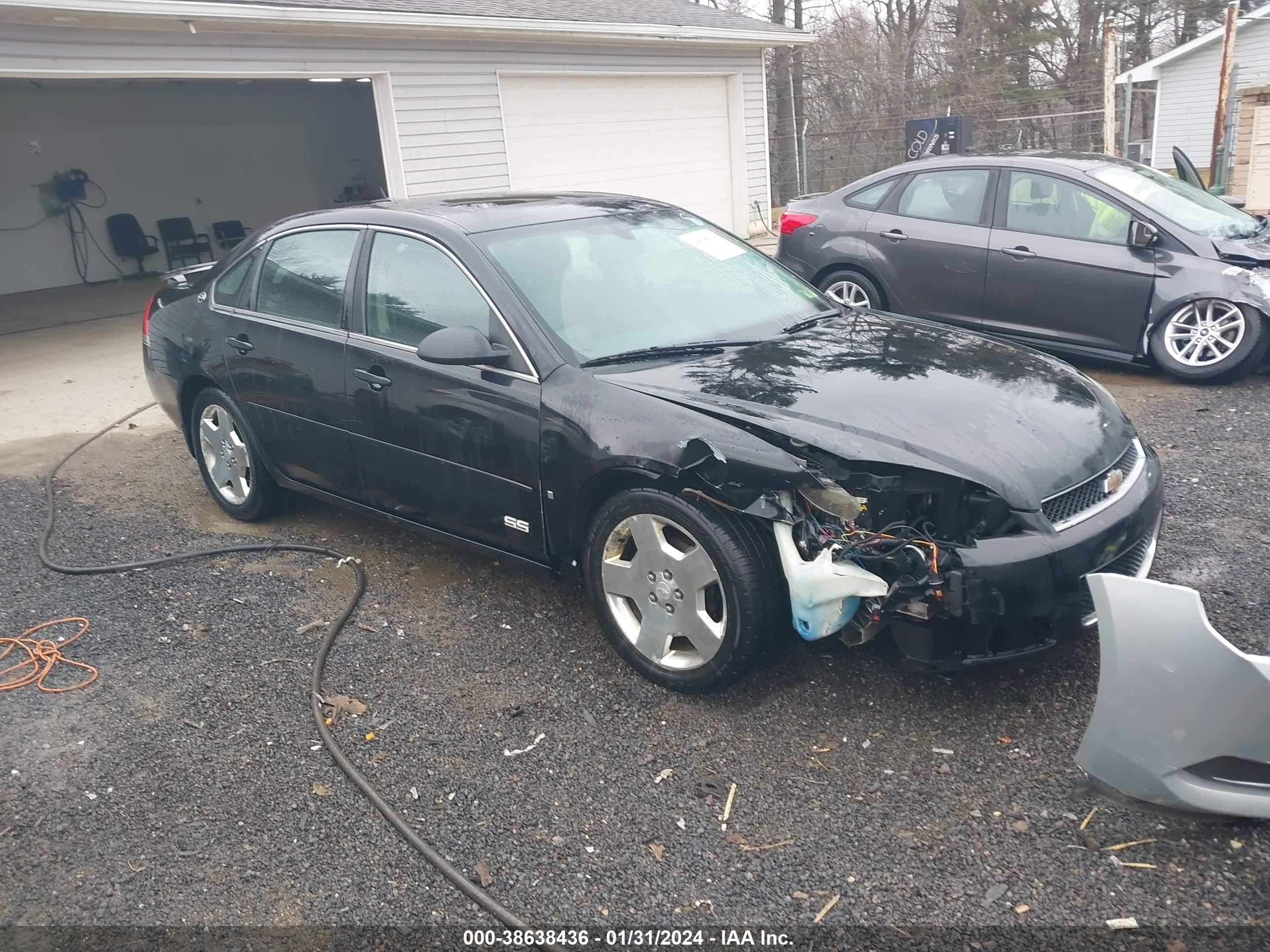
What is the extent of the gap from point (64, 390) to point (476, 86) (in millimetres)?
5624

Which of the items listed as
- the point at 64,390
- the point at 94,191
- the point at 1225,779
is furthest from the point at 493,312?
the point at 94,191

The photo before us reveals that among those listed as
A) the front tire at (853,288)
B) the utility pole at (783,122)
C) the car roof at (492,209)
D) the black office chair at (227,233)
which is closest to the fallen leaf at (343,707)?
the car roof at (492,209)

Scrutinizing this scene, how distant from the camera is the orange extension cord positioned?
373cm

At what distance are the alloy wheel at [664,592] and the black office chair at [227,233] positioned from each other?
16216 mm

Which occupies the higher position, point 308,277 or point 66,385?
point 308,277

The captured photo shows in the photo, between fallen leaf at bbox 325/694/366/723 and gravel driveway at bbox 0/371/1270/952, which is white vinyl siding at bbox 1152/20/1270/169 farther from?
fallen leaf at bbox 325/694/366/723

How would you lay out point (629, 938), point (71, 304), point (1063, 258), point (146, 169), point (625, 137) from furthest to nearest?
point (146, 169)
point (71, 304)
point (625, 137)
point (1063, 258)
point (629, 938)

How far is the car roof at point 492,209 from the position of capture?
4105 millimetres

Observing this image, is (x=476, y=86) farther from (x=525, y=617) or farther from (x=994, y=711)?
(x=994, y=711)

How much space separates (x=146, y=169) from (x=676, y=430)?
1694 centimetres

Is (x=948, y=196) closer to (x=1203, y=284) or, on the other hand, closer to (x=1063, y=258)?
(x=1063, y=258)

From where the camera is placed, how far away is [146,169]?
1688 cm

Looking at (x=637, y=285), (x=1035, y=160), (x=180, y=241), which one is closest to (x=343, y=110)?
(x=180, y=241)

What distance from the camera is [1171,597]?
2.37 meters
